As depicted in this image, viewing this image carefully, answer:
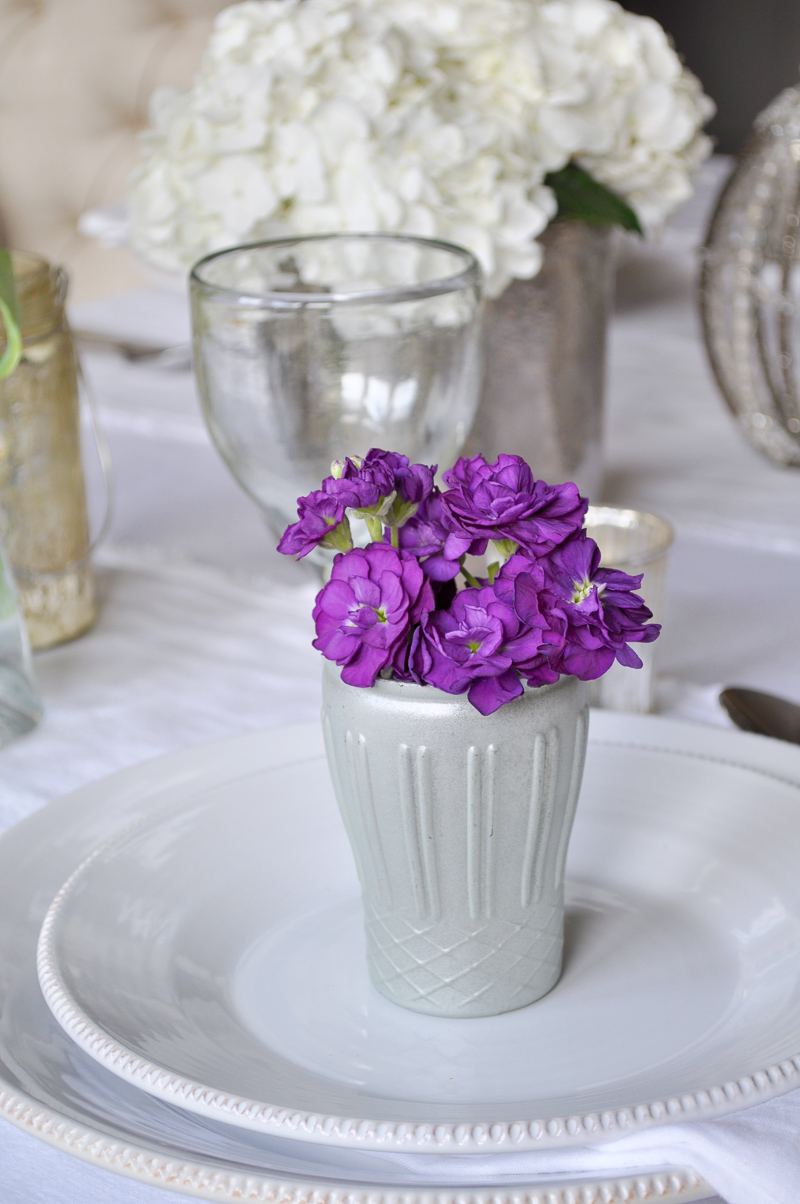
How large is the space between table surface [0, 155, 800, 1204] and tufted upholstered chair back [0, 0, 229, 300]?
28.6 inches

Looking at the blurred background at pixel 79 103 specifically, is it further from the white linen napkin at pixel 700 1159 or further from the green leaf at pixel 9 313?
the white linen napkin at pixel 700 1159

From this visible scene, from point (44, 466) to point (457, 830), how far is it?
340 mm

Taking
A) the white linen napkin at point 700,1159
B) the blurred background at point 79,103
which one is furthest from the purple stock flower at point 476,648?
the blurred background at point 79,103

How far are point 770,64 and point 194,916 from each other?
2790mm

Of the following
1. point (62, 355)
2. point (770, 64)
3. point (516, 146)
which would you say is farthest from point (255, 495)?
point (770, 64)

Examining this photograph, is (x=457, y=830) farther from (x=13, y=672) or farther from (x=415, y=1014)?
(x=13, y=672)

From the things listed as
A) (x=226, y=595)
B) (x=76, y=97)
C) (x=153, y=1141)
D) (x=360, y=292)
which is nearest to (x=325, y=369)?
(x=360, y=292)

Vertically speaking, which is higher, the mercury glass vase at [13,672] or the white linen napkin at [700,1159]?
the white linen napkin at [700,1159]

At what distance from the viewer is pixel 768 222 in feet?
2.68

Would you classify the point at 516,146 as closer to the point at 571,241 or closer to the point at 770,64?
the point at 571,241

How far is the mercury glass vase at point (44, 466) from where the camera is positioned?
0.57 metres

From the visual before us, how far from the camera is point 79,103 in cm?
167

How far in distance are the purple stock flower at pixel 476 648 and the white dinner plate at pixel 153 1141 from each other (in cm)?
10

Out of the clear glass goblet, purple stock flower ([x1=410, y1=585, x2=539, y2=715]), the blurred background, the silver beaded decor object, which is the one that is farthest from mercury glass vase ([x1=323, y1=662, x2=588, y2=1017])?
the blurred background
